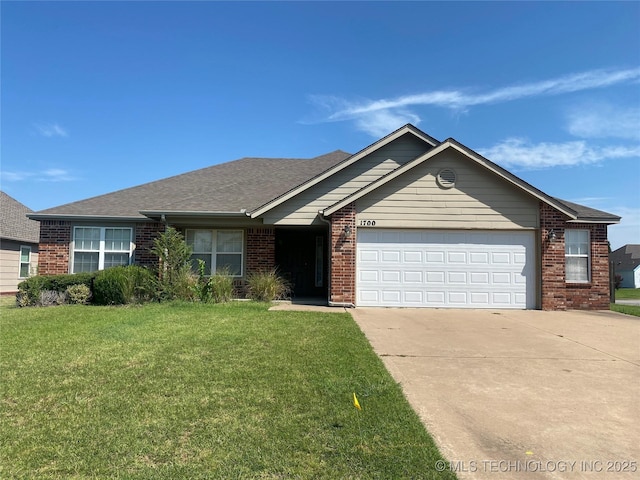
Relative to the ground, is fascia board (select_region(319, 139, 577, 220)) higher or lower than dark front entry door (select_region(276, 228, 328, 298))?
higher

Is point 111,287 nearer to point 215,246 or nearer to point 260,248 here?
point 215,246

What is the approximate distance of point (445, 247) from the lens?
12320mm

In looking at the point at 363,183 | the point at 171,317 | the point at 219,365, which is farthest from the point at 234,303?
the point at 219,365

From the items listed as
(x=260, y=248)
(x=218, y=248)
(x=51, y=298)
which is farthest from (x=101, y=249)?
(x=260, y=248)

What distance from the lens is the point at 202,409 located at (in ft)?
13.8

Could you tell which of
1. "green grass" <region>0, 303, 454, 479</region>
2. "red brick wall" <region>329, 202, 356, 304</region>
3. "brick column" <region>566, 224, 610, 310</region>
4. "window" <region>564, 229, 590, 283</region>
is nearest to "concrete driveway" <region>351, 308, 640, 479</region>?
"green grass" <region>0, 303, 454, 479</region>

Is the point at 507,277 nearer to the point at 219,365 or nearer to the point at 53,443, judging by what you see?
the point at 219,365

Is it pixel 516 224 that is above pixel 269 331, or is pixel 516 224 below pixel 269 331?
above

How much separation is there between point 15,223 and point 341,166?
17.5m

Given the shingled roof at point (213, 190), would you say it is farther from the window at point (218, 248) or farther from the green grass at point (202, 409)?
the green grass at point (202, 409)

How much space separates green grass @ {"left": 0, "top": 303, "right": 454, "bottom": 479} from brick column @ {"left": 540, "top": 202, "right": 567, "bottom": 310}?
757 centimetres

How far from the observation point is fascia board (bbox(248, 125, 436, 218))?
12812 millimetres

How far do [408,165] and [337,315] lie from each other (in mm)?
4854

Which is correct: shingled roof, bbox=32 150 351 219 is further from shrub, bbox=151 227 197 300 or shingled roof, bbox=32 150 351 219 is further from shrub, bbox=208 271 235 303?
shrub, bbox=208 271 235 303
